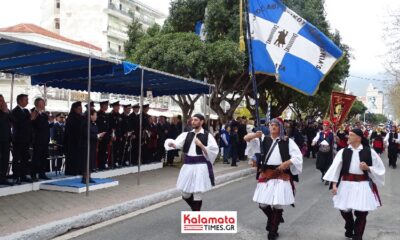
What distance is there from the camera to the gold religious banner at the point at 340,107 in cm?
1576

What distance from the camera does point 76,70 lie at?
1284cm

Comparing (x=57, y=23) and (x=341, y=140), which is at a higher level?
(x=57, y=23)

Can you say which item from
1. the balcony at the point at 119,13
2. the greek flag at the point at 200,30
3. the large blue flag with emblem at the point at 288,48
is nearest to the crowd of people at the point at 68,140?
the large blue flag with emblem at the point at 288,48

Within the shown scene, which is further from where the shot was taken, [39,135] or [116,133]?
[116,133]

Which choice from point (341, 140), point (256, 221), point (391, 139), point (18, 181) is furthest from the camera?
point (391, 139)

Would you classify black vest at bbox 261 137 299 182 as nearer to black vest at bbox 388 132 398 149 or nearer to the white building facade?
black vest at bbox 388 132 398 149

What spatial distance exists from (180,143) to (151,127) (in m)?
9.26

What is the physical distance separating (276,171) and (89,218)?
10.7ft

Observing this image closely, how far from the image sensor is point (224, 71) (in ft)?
72.6

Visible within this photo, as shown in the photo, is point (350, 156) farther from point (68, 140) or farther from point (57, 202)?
point (68, 140)

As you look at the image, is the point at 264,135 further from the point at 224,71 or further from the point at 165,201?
the point at 224,71

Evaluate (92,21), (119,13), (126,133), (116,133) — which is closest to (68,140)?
(116,133)

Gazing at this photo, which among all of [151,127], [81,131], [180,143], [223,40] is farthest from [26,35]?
[180,143]

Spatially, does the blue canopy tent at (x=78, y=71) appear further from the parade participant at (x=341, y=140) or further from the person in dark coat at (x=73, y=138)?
the parade participant at (x=341, y=140)
